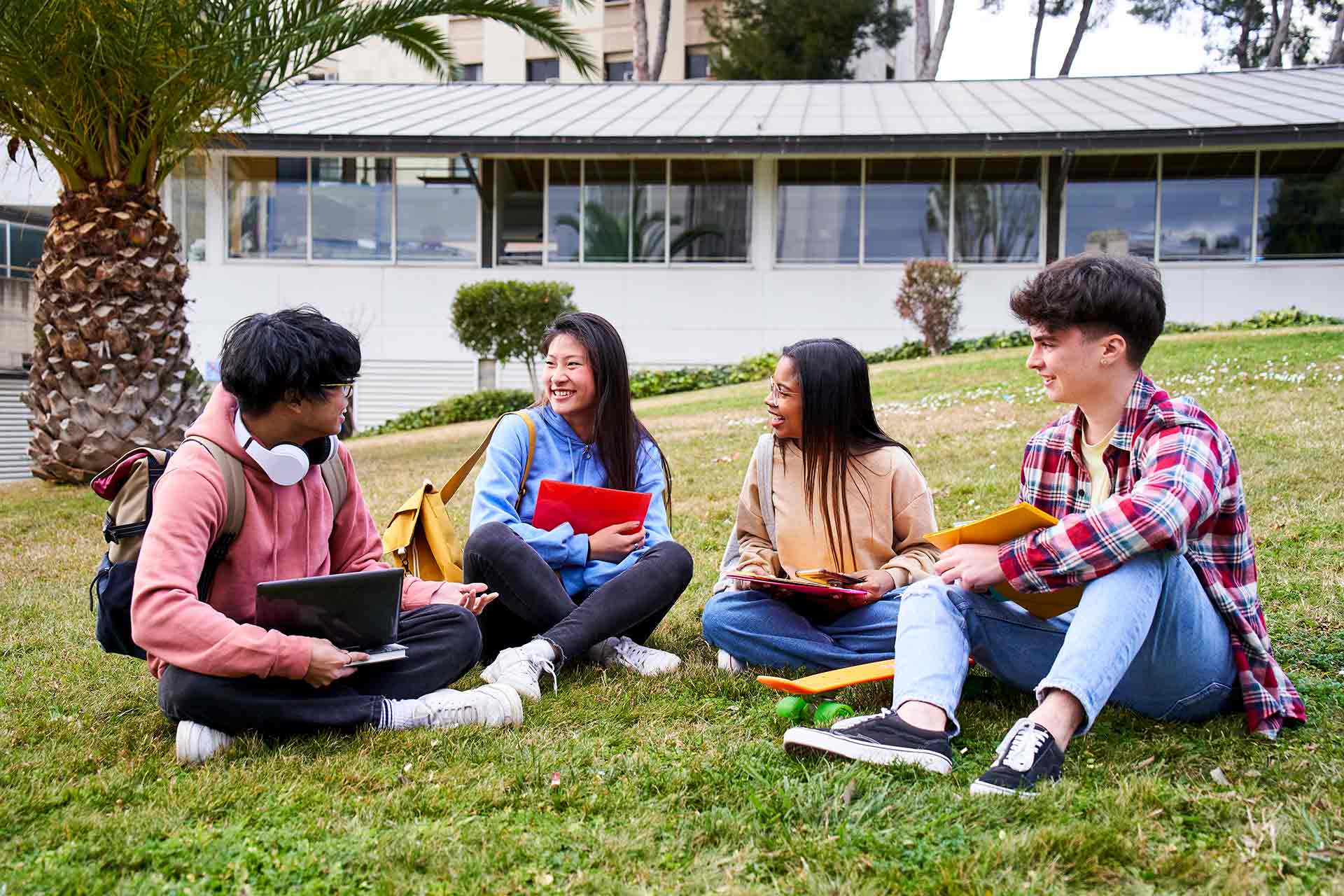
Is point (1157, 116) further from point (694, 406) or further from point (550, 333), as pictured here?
point (550, 333)

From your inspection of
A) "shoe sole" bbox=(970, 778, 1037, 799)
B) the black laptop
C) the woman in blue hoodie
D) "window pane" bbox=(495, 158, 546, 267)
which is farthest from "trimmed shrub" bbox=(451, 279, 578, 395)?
"shoe sole" bbox=(970, 778, 1037, 799)

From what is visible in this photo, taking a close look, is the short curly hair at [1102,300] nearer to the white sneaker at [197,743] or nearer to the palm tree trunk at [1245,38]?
the white sneaker at [197,743]

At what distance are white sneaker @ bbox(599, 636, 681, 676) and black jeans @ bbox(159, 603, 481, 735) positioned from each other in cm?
58

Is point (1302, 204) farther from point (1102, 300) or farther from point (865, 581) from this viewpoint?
point (1102, 300)

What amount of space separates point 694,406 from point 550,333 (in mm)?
9597

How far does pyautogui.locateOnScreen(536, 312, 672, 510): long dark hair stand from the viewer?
4.41m

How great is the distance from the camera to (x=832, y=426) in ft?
13.6

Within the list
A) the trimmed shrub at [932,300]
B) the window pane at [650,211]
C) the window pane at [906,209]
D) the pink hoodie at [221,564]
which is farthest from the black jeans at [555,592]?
the window pane at [906,209]

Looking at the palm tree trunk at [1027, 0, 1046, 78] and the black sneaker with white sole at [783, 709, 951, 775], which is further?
the palm tree trunk at [1027, 0, 1046, 78]

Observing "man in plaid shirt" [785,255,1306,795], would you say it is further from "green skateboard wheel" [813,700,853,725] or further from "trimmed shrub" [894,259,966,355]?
"trimmed shrub" [894,259,966,355]

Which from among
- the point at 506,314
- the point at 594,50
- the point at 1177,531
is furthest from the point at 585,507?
the point at 594,50

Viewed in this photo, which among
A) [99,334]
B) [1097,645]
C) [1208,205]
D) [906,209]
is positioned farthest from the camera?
[906,209]

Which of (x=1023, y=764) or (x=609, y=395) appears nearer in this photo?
(x=1023, y=764)

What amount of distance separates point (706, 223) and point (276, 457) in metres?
16.8
